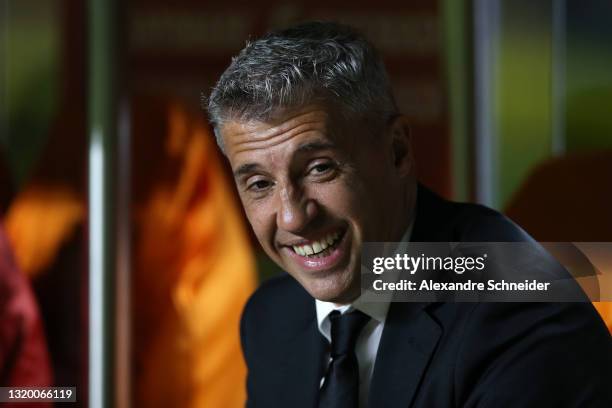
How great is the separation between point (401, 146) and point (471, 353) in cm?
26

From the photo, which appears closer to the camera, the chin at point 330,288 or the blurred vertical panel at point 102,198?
the chin at point 330,288

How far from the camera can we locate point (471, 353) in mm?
853

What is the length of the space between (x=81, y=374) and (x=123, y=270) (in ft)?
0.62

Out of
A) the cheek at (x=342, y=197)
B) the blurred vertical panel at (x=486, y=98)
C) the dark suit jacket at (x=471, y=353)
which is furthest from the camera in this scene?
the blurred vertical panel at (x=486, y=98)

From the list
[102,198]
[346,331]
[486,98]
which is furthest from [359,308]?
[102,198]

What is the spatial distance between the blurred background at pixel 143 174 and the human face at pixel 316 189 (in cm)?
39

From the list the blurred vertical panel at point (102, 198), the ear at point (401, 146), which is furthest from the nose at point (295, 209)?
the blurred vertical panel at point (102, 198)

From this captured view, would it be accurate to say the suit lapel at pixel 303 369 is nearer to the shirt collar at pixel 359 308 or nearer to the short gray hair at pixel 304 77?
the shirt collar at pixel 359 308

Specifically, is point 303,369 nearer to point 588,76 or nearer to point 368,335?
point 368,335

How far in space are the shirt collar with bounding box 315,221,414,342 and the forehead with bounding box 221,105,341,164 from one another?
0.55ft

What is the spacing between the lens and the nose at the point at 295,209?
36.1 inches

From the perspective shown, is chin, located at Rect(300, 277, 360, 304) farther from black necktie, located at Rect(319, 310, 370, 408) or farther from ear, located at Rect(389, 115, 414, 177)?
ear, located at Rect(389, 115, 414, 177)

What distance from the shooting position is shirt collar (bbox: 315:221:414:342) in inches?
38.6

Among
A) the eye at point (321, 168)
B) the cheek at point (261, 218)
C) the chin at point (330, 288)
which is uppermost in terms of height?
the eye at point (321, 168)
